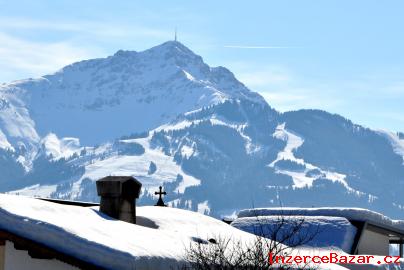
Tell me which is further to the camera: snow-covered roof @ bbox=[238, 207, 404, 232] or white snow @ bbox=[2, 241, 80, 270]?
snow-covered roof @ bbox=[238, 207, 404, 232]

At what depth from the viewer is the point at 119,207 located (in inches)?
949

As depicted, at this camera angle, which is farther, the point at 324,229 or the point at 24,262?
the point at 324,229

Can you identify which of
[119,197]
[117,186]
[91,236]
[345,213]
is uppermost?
[117,186]

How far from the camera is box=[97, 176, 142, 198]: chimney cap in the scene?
24547 mm

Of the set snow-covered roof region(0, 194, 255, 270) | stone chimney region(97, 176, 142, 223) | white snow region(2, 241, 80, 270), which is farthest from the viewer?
stone chimney region(97, 176, 142, 223)

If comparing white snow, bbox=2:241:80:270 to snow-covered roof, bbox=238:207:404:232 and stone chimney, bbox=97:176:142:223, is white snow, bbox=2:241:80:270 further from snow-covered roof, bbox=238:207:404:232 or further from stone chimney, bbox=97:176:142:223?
snow-covered roof, bbox=238:207:404:232

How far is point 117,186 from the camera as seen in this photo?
2461 cm

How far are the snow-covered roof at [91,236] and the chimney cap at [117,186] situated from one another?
1.51 m

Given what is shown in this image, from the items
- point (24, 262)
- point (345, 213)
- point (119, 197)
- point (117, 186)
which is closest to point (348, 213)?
point (345, 213)

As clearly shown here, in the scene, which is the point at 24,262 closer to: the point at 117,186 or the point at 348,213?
the point at 117,186

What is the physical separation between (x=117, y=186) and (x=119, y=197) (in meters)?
0.45

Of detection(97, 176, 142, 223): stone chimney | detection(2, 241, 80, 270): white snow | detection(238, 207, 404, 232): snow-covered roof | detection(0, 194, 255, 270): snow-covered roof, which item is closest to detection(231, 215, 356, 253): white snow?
detection(238, 207, 404, 232): snow-covered roof

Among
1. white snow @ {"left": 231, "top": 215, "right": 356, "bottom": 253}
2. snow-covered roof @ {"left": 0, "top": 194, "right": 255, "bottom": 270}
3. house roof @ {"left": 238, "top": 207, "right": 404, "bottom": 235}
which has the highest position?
snow-covered roof @ {"left": 0, "top": 194, "right": 255, "bottom": 270}

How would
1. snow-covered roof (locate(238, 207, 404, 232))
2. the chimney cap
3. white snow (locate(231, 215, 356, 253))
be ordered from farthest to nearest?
snow-covered roof (locate(238, 207, 404, 232))
white snow (locate(231, 215, 356, 253))
the chimney cap
